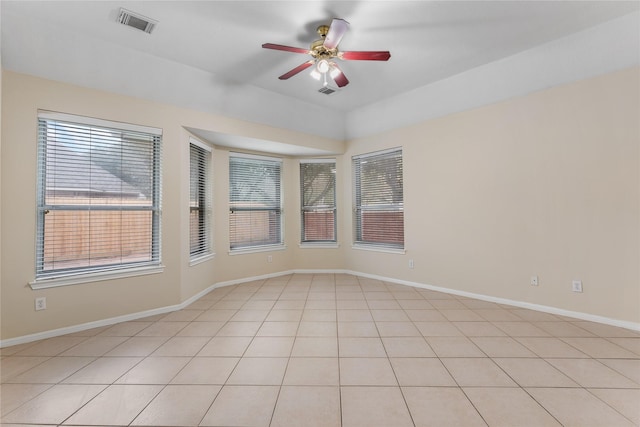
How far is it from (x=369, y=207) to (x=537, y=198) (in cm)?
240

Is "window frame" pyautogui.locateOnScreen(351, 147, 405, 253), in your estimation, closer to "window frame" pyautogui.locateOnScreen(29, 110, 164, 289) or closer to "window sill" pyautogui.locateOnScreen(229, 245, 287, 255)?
"window sill" pyautogui.locateOnScreen(229, 245, 287, 255)

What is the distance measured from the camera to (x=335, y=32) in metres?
2.26

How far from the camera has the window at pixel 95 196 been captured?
2.64 metres

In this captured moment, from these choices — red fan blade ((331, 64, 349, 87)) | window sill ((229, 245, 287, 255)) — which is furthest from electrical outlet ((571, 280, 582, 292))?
window sill ((229, 245, 287, 255))

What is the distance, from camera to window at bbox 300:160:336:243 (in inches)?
206

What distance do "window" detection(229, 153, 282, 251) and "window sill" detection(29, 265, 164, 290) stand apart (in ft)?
4.89

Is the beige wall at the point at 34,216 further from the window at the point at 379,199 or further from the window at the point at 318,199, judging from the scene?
the window at the point at 379,199

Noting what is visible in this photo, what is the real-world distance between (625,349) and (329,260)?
3.82 m

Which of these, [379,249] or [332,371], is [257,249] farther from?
[332,371]

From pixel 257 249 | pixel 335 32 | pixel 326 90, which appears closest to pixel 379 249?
pixel 257 249

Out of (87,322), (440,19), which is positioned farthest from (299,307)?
(440,19)

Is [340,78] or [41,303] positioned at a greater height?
[340,78]

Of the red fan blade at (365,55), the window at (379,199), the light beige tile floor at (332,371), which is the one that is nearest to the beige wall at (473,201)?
the window at (379,199)

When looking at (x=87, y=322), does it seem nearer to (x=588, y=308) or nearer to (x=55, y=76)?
(x=55, y=76)
